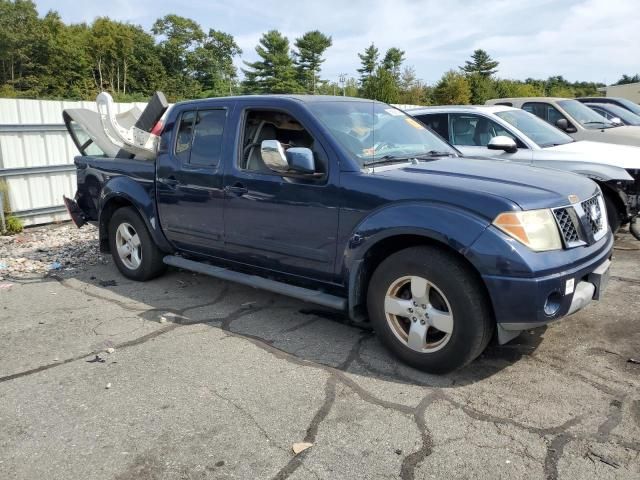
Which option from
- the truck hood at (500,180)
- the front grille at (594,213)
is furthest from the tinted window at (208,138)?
the front grille at (594,213)

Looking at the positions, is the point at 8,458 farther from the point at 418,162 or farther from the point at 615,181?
the point at 615,181

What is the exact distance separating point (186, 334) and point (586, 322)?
3294 millimetres

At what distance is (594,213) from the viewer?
368 centimetres

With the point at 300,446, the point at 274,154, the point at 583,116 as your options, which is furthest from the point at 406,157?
the point at 583,116

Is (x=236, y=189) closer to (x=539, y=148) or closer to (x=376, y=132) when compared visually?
(x=376, y=132)

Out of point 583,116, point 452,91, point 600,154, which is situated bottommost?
point 600,154

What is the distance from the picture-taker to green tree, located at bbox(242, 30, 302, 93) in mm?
66188

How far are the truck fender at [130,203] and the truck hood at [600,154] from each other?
475cm

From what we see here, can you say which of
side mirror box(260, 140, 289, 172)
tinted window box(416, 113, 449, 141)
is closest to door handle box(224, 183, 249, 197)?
side mirror box(260, 140, 289, 172)

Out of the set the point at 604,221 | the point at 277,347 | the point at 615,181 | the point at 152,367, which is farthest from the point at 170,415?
the point at 615,181

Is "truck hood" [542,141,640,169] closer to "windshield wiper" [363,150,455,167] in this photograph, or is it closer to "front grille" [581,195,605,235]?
"windshield wiper" [363,150,455,167]

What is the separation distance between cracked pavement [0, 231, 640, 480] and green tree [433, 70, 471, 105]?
4384 centimetres

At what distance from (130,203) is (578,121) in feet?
25.5

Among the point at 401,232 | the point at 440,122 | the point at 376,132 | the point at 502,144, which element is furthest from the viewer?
the point at 440,122
